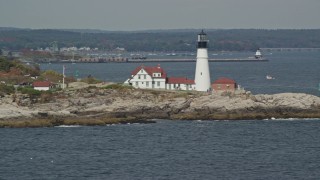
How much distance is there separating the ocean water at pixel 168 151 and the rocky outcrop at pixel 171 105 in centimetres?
222

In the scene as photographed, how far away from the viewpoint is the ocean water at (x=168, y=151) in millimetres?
41250

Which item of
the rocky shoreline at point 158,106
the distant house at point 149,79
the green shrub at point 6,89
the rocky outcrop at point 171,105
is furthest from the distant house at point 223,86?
the green shrub at point 6,89

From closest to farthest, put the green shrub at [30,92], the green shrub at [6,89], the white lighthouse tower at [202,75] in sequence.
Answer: the green shrub at [30,92], the green shrub at [6,89], the white lighthouse tower at [202,75]

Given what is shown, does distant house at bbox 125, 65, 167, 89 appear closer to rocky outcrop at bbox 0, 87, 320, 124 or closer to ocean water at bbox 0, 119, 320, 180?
rocky outcrop at bbox 0, 87, 320, 124

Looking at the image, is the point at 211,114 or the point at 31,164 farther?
the point at 211,114

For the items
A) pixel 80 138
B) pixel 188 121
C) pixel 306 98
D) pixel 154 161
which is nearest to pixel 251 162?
pixel 154 161

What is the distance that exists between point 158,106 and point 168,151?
15.6 metres

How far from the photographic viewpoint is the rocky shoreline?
61812 mm

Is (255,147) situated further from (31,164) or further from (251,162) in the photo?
(31,164)

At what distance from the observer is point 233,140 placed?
2052 inches

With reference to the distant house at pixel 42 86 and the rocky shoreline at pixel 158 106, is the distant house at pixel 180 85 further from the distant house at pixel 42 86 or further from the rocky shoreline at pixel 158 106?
the distant house at pixel 42 86

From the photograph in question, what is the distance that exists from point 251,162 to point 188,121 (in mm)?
17172

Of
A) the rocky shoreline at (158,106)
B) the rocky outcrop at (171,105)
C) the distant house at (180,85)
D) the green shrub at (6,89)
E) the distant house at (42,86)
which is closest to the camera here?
the rocky shoreline at (158,106)

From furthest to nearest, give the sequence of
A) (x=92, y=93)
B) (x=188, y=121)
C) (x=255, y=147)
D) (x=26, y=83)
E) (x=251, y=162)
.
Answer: (x=26, y=83) → (x=92, y=93) → (x=188, y=121) → (x=255, y=147) → (x=251, y=162)
